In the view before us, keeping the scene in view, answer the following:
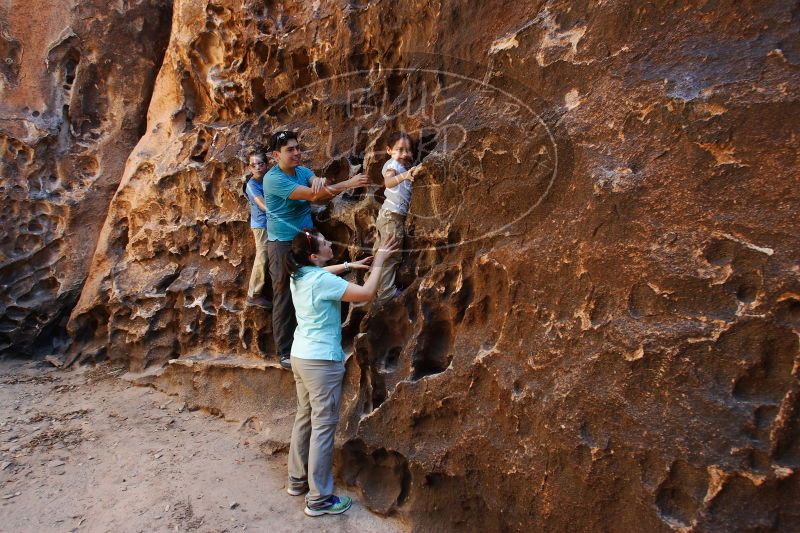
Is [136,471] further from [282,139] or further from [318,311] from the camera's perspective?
[282,139]

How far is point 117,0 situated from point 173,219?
100 inches

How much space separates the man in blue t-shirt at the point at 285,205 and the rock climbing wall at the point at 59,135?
300 centimetres

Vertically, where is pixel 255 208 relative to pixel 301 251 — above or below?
above

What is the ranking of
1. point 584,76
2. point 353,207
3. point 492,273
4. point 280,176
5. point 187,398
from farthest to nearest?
point 187,398, point 353,207, point 280,176, point 492,273, point 584,76

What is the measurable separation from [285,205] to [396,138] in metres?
0.75

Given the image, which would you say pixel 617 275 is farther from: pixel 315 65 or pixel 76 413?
pixel 76 413

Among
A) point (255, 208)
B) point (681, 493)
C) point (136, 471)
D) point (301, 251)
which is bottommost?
point (136, 471)

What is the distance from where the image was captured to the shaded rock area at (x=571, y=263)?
194 cm

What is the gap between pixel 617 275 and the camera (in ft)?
7.30

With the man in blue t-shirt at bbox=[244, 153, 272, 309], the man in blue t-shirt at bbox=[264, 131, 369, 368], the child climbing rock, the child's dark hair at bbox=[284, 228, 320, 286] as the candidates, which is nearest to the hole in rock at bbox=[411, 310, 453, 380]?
the child climbing rock

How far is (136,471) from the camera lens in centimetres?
334

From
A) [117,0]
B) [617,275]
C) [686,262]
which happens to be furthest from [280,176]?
[117,0]

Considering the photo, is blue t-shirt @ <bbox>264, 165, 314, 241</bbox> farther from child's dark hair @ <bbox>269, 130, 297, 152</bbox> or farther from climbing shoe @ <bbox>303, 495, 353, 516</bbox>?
climbing shoe @ <bbox>303, 495, 353, 516</bbox>

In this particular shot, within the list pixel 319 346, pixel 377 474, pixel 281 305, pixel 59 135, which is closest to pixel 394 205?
pixel 319 346
